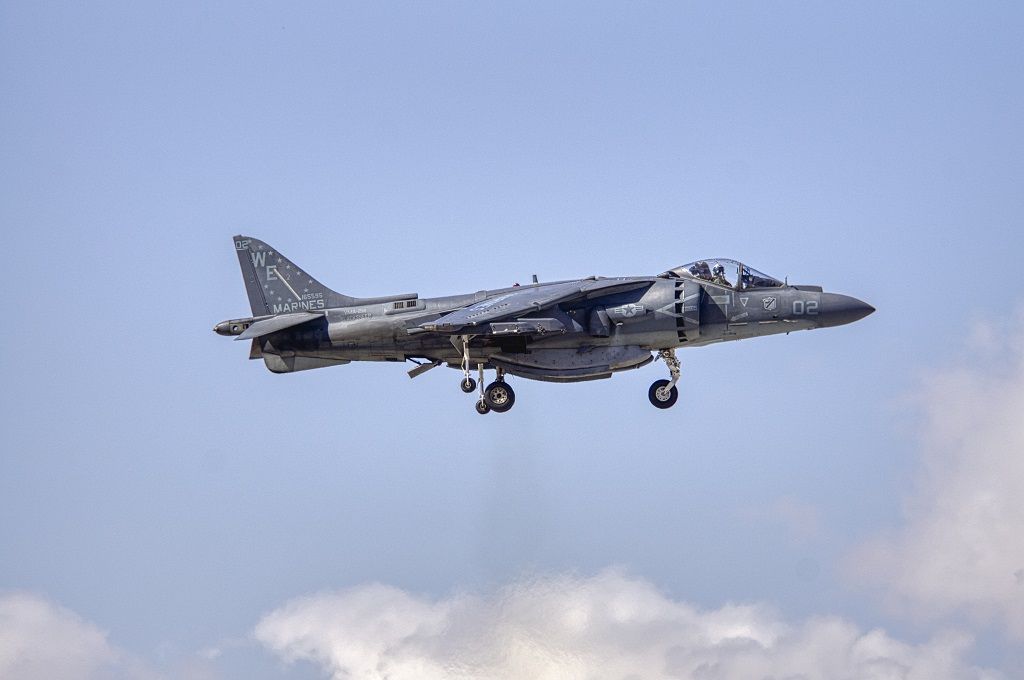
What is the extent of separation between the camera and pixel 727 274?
4312 cm

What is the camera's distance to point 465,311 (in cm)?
4281

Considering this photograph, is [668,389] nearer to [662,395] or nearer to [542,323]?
[662,395]

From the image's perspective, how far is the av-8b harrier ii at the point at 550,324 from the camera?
42.6m

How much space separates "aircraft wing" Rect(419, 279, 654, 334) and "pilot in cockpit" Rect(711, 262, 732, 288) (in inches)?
63.7

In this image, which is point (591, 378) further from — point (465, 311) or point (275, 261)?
point (275, 261)

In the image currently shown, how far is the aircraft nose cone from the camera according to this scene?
42.9m

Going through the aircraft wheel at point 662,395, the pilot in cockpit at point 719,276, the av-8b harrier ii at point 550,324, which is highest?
the pilot in cockpit at point 719,276

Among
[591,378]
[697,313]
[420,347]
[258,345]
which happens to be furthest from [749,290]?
[258,345]

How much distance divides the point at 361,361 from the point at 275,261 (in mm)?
3800

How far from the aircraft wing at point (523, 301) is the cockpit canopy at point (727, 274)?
3.62ft

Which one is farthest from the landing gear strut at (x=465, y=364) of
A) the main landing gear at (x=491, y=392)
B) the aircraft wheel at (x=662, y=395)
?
the aircraft wheel at (x=662, y=395)

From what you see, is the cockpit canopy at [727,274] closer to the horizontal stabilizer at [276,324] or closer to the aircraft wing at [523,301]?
the aircraft wing at [523,301]

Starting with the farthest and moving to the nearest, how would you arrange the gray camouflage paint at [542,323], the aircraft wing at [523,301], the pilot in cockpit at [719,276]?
the pilot in cockpit at [719,276] → the gray camouflage paint at [542,323] → the aircraft wing at [523,301]

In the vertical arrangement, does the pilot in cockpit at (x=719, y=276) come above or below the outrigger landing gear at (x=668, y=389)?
above
